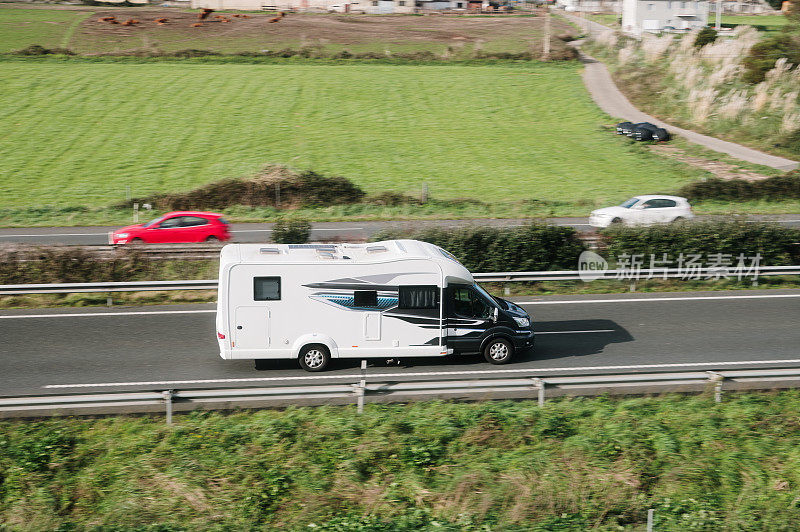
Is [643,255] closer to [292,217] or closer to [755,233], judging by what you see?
[755,233]

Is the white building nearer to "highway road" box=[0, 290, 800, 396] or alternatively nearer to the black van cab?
"highway road" box=[0, 290, 800, 396]

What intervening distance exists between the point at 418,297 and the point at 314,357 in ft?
7.78

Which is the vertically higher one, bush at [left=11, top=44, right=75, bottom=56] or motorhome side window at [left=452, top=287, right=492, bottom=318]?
bush at [left=11, top=44, right=75, bottom=56]

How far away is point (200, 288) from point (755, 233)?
15790 mm

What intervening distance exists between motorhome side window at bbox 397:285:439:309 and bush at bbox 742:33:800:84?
45568 mm

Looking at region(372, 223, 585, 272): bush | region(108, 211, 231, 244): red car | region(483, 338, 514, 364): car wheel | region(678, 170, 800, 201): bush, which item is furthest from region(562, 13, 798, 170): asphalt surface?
region(483, 338, 514, 364): car wheel

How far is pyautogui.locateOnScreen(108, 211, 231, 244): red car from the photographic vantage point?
82.2 feet

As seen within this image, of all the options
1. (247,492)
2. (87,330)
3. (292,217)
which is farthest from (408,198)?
(247,492)

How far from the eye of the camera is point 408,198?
1300 inches

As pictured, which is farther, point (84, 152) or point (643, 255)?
point (84, 152)

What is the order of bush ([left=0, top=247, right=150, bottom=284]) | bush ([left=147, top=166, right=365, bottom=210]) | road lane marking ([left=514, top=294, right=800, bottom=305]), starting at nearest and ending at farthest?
bush ([left=0, top=247, right=150, bottom=284]) → road lane marking ([left=514, top=294, right=800, bottom=305]) → bush ([left=147, top=166, right=365, bottom=210])

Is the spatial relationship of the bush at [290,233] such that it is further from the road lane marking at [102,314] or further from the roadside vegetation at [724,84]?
the roadside vegetation at [724,84]

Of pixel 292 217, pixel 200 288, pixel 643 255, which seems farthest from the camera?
pixel 292 217

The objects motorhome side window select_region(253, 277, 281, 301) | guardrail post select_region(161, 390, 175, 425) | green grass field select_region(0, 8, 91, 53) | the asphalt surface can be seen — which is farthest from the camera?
green grass field select_region(0, 8, 91, 53)
